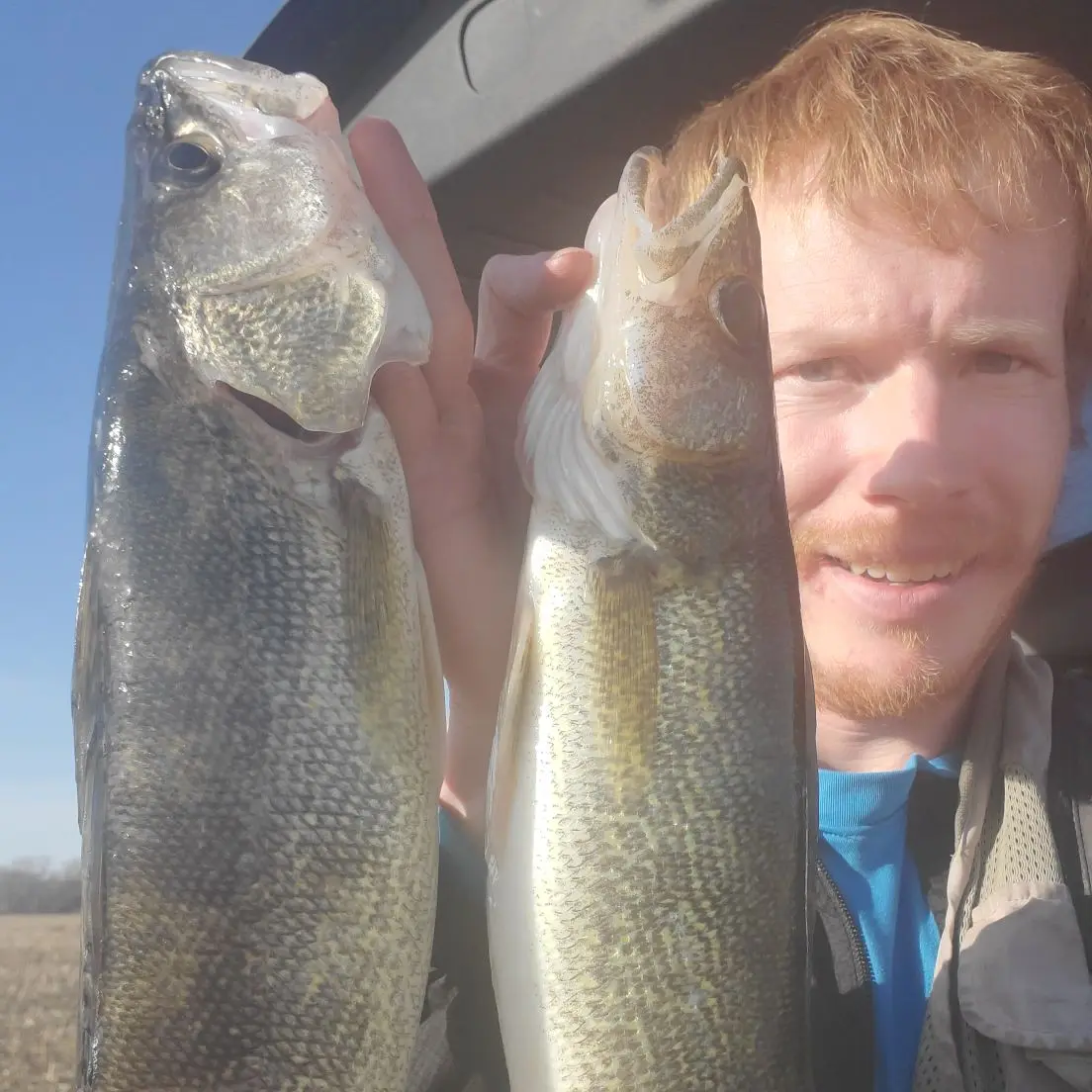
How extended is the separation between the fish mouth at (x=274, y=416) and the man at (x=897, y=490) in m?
0.21

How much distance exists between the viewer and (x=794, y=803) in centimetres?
156

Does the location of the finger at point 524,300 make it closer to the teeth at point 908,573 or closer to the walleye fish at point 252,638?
the walleye fish at point 252,638

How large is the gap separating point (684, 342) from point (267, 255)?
66cm

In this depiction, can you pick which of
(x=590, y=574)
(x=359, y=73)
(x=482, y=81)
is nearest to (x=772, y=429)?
(x=590, y=574)

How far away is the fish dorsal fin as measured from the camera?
5.55 ft

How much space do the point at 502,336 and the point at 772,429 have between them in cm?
58

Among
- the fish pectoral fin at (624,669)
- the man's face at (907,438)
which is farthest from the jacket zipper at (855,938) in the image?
the fish pectoral fin at (624,669)

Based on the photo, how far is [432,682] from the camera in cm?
157

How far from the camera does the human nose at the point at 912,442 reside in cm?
218

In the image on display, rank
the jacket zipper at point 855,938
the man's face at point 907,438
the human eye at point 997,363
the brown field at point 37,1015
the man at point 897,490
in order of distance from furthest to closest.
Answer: the brown field at point 37,1015, the human eye at point 997,363, the man's face at point 907,438, the jacket zipper at point 855,938, the man at point 897,490

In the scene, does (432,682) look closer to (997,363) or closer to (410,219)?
(410,219)

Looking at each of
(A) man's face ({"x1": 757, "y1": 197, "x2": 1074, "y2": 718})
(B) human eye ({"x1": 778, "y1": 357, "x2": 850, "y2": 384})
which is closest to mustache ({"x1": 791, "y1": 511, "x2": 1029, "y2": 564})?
(A) man's face ({"x1": 757, "y1": 197, "x2": 1074, "y2": 718})

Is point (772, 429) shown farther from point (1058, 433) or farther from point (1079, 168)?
point (1079, 168)

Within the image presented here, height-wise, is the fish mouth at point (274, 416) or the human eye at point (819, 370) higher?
the human eye at point (819, 370)
